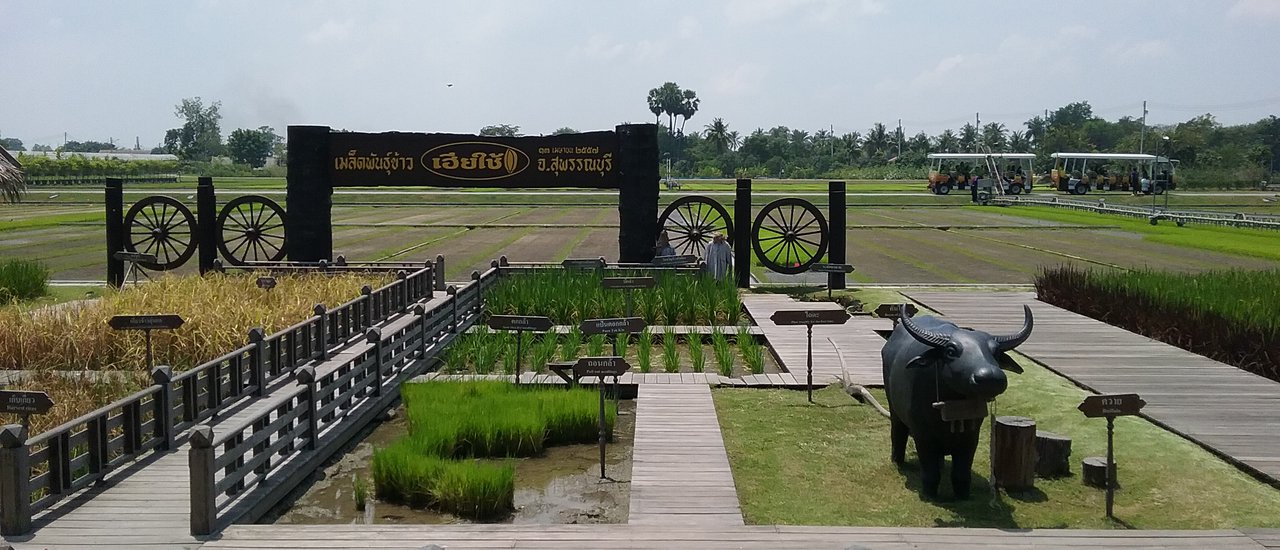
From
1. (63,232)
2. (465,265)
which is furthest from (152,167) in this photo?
(465,265)

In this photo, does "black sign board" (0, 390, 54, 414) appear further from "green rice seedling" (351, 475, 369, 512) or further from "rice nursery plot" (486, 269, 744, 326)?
"rice nursery plot" (486, 269, 744, 326)

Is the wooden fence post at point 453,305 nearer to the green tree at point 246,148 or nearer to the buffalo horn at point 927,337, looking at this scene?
the buffalo horn at point 927,337

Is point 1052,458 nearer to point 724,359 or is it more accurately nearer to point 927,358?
point 927,358

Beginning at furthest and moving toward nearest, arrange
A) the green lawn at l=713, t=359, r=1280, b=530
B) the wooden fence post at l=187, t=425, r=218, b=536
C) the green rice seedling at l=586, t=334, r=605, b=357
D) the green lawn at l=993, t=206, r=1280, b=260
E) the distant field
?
the green lawn at l=993, t=206, r=1280, b=260
the distant field
the green rice seedling at l=586, t=334, r=605, b=357
the green lawn at l=713, t=359, r=1280, b=530
the wooden fence post at l=187, t=425, r=218, b=536

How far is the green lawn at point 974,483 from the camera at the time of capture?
28.7ft

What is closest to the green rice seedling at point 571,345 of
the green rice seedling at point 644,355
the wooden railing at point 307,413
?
the green rice seedling at point 644,355

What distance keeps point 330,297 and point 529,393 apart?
6535 millimetres

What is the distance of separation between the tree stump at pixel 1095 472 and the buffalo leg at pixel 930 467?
4.45ft

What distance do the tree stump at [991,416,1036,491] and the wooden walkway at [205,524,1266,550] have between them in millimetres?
1304

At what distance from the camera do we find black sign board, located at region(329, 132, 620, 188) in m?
23.5

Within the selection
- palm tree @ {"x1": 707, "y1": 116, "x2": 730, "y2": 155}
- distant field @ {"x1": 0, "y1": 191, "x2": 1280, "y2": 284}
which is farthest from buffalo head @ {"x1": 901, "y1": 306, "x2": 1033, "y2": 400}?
palm tree @ {"x1": 707, "y1": 116, "x2": 730, "y2": 155}

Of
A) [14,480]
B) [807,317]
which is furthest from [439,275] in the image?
[14,480]

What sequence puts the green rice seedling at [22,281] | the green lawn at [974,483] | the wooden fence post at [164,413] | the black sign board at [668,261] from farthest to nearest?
the black sign board at [668,261] < the green rice seedling at [22,281] < the wooden fence post at [164,413] < the green lawn at [974,483]

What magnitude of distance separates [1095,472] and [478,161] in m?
16.0
